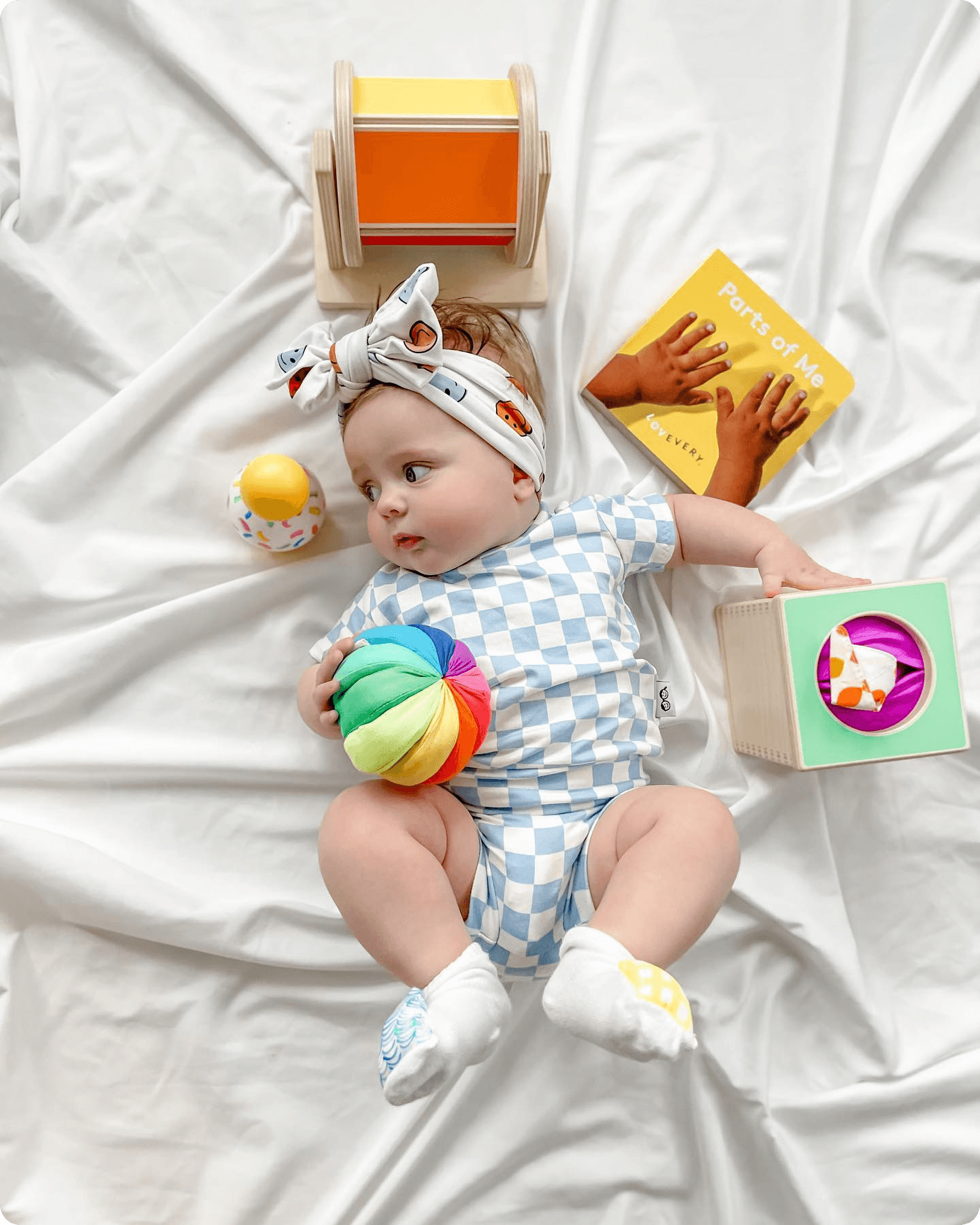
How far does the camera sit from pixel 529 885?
105 cm

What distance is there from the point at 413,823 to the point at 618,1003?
297mm

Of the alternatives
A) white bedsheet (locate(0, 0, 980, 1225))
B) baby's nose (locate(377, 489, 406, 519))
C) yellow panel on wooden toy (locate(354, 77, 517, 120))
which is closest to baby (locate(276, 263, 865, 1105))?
baby's nose (locate(377, 489, 406, 519))

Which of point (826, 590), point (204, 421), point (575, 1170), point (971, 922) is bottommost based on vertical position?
point (575, 1170)

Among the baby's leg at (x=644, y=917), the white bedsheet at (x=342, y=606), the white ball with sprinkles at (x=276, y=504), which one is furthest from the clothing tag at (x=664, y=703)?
the white ball with sprinkles at (x=276, y=504)

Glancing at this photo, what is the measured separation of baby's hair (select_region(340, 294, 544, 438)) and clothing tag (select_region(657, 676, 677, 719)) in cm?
40

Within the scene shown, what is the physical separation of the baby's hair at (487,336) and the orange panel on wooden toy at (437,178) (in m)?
0.11

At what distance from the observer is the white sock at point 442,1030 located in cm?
89

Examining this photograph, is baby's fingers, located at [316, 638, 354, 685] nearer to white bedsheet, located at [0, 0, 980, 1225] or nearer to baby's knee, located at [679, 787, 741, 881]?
white bedsheet, located at [0, 0, 980, 1225]

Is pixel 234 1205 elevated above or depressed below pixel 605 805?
below

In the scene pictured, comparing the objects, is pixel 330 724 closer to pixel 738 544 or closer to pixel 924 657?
pixel 738 544

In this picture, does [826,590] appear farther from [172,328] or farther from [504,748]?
[172,328]

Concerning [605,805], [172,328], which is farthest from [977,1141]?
[172,328]

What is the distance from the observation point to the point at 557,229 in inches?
51.3

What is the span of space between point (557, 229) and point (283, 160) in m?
0.39
